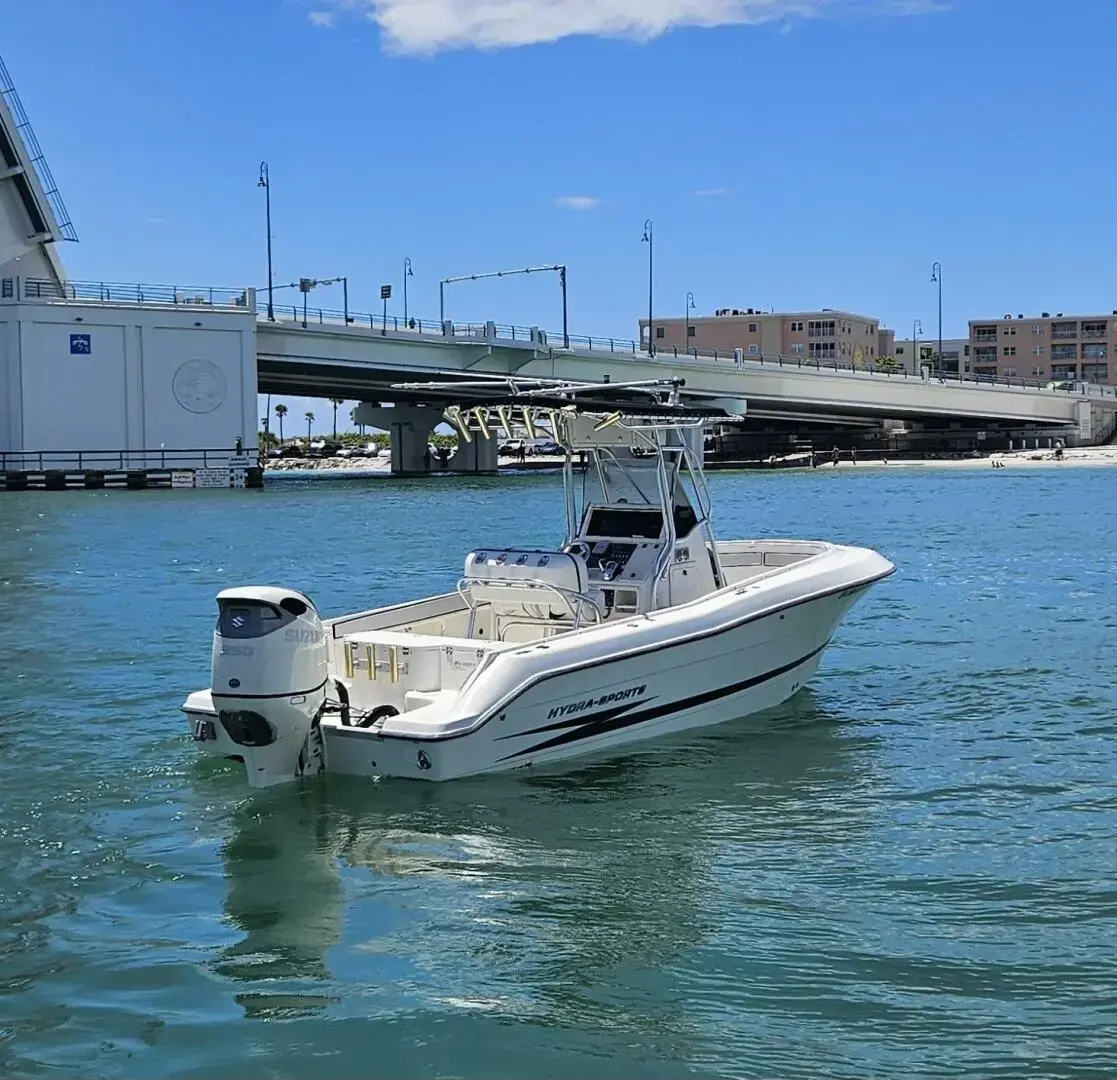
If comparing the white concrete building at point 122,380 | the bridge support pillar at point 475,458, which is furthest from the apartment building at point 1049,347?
the white concrete building at point 122,380

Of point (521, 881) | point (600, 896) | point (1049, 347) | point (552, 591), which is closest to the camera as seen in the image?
point (600, 896)

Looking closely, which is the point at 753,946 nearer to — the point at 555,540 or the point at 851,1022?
the point at 851,1022

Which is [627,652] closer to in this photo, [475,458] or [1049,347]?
[475,458]

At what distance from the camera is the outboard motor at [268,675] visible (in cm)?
1054

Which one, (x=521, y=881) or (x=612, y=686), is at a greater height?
Answer: (x=612, y=686)

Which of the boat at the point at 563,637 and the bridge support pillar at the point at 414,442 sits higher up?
the bridge support pillar at the point at 414,442

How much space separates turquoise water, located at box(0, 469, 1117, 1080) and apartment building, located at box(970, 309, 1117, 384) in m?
160

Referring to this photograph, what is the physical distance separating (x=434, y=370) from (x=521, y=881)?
68.0 meters

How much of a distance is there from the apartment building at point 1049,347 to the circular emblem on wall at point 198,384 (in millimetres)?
118607

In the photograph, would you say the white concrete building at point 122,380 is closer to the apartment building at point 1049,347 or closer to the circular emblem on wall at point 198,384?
the circular emblem on wall at point 198,384

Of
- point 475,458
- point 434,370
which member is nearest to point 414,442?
point 475,458

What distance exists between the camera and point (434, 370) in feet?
251

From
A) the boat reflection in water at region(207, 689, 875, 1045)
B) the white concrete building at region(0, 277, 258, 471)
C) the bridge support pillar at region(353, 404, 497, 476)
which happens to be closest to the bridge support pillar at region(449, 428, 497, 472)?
the bridge support pillar at region(353, 404, 497, 476)

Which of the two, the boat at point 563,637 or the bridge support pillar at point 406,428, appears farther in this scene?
the bridge support pillar at point 406,428
